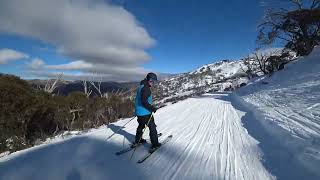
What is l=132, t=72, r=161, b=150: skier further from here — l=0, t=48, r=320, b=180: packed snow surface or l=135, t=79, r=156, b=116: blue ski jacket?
l=0, t=48, r=320, b=180: packed snow surface

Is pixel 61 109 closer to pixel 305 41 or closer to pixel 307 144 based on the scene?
pixel 307 144

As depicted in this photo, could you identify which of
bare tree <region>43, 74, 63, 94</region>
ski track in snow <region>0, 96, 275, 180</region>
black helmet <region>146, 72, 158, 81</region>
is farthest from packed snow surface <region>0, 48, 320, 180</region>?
bare tree <region>43, 74, 63, 94</region>

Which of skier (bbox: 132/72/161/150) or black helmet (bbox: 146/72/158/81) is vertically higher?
black helmet (bbox: 146/72/158/81)

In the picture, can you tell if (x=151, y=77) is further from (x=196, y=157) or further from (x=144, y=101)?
(x=196, y=157)

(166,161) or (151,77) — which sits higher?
(151,77)

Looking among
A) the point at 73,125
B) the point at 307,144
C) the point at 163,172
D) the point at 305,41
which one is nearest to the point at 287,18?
the point at 305,41

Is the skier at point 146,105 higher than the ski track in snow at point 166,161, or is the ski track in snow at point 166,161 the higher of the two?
the skier at point 146,105

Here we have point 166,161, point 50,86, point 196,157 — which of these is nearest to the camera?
point 166,161

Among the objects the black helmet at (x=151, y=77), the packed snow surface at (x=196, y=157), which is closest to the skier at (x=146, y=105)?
the black helmet at (x=151, y=77)

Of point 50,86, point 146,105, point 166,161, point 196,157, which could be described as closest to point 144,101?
point 146,105

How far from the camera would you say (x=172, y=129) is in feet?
36.4

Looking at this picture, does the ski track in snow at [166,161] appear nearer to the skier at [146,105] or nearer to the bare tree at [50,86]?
the skier at [146,105]

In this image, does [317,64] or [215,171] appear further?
[317,64]

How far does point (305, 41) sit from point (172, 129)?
2853 centimetres
